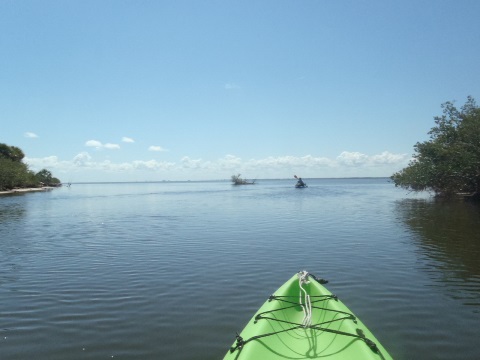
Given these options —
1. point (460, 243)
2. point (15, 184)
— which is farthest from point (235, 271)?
point (15, 184)

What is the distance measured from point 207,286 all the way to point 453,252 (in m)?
12.1

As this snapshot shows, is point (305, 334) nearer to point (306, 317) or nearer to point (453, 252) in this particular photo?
point (306, 317)

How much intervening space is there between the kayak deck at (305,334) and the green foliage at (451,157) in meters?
37.6

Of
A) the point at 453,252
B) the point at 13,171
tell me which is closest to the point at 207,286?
the point at 453,252

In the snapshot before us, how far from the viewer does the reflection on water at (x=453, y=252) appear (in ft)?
38.3

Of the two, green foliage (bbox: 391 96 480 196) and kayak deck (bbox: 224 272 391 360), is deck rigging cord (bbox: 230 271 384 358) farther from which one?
green foliage (bbox: 391 96 480 196)

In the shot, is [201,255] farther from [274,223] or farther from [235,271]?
[274,223]

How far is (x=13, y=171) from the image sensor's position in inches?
3666

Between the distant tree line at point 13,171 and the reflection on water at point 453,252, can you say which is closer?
the reflection on water at point 453,252

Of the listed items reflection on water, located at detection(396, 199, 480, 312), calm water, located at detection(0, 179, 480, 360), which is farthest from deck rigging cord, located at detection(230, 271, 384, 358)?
reflection on water, located at detection(396, 199, 480, 312)

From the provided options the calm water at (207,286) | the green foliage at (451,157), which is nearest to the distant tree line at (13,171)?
the calm water at (207,286)

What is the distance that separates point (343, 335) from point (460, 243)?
15681mm

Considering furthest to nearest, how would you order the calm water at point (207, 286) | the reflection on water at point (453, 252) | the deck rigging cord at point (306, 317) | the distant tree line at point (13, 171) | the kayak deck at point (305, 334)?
the distant tree line at point (13, 171) < the reflection on water at point (453, 252) < the calm water at point (207, 286) < the deck rigging cord at point (306, 317) < the kayak deck at point (305, 334)

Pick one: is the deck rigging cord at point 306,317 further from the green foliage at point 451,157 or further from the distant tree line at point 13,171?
the distant tree line at point 13,171
